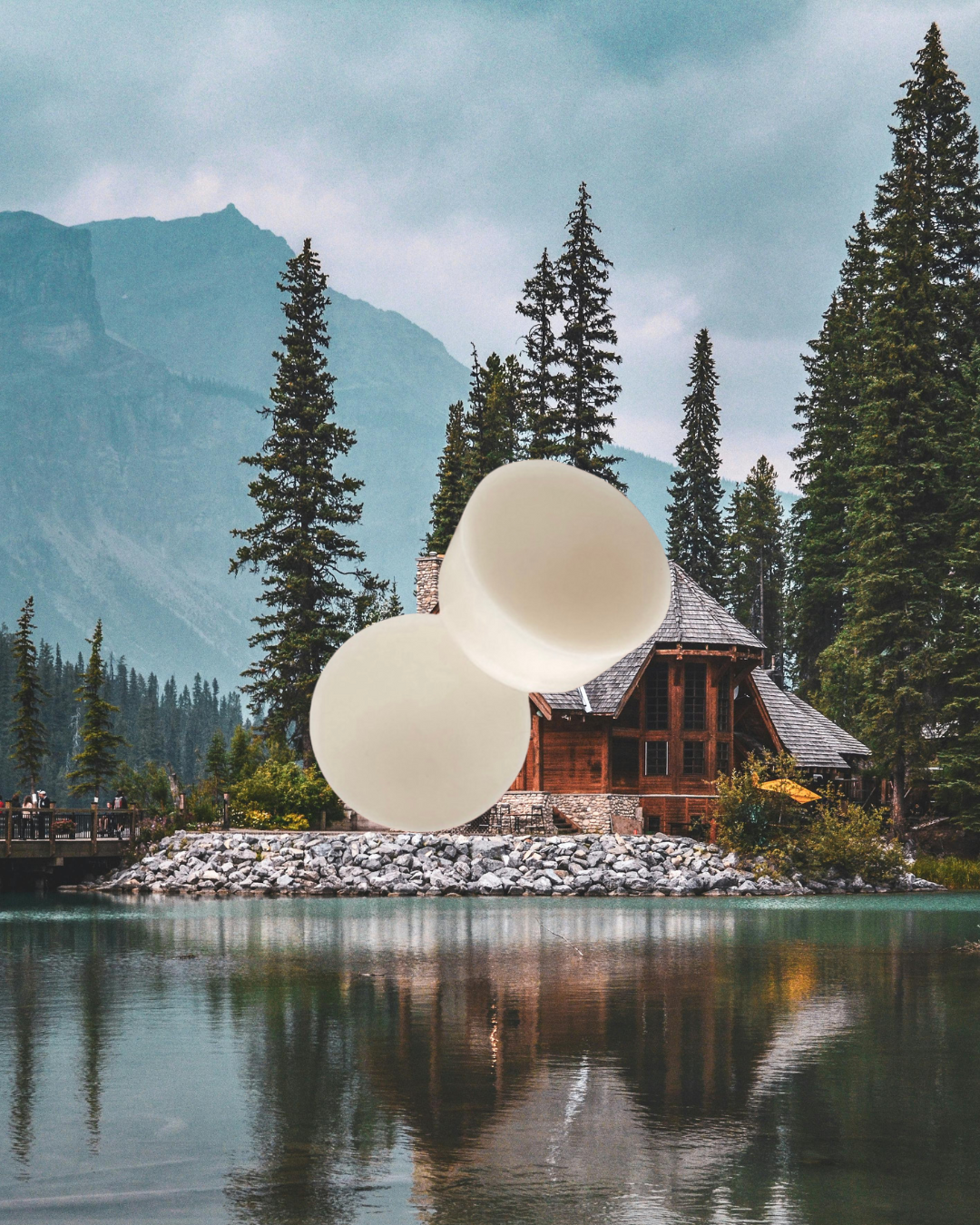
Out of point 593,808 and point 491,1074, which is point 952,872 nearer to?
point 593,808

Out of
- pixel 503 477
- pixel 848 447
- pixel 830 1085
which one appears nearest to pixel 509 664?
pixel 503 477

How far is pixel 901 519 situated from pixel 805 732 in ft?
23.1

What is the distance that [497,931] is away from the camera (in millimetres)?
29594

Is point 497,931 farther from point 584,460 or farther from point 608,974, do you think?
point 584,460

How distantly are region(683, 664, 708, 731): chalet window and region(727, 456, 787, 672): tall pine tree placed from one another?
25.9 meters

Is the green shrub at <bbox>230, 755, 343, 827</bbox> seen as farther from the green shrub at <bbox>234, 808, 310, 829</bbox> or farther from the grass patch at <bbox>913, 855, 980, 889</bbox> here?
the grass patch at <bbox>913, 855, 980, 889</bbox>

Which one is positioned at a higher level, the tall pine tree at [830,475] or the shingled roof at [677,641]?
the tall pine tree at [830,475]

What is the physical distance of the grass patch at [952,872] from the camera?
127 ft

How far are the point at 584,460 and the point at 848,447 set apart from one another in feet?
57.2

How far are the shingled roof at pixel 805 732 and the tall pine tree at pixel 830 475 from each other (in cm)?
541

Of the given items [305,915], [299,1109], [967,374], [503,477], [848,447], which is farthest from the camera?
[848,447]

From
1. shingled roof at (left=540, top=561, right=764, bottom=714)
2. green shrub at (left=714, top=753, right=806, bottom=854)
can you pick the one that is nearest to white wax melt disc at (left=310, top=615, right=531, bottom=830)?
shingled roof at (left=540, top=561, right=764, bottom=714)

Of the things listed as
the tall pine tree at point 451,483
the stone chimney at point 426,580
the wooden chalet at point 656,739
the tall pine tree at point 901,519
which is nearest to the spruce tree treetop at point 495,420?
the tall pine tree at point 451,483

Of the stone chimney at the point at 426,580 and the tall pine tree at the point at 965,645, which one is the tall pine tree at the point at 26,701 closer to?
the stone chimney at the point at 426,580
